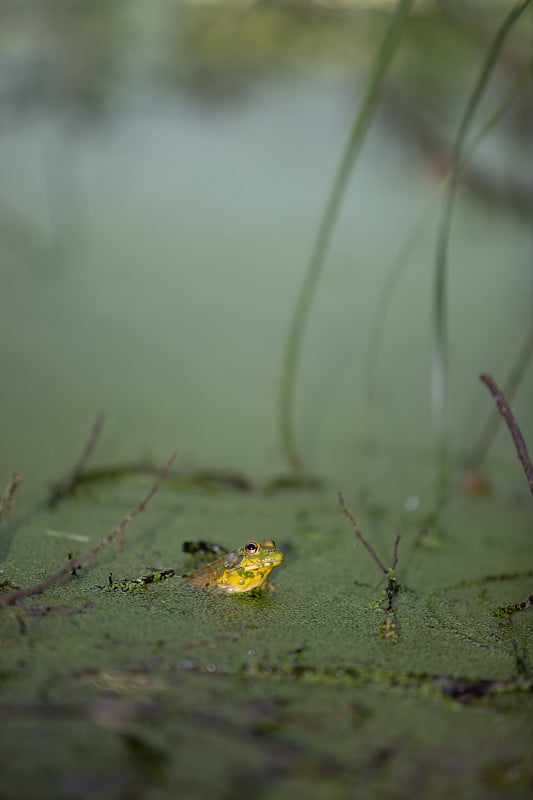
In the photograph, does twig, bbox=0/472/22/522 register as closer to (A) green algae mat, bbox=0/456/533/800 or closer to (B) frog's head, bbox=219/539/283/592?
(A) green algae mat, bbox=0/456/533/800

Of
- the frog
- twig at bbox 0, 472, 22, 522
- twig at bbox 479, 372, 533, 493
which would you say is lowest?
the frog

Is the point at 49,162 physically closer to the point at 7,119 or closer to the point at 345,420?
the point at 7,119

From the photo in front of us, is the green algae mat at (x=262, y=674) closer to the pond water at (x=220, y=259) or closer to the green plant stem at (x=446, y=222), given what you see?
the green plant stem at (x=446, y=222)

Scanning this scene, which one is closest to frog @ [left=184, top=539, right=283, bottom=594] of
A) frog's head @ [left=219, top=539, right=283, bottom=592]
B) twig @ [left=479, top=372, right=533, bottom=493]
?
frog's head @ [left=219, top=539, right=283, bottom=592]

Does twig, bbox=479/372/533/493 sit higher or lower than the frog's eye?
higher

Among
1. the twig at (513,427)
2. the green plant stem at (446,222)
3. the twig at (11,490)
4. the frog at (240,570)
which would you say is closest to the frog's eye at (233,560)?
the frog at (240,570)

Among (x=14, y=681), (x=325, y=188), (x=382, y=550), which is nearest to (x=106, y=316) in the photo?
(x=325, y=188)

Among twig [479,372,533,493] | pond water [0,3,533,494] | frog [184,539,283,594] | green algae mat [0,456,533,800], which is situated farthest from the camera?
pond water [0,3,533,494]
